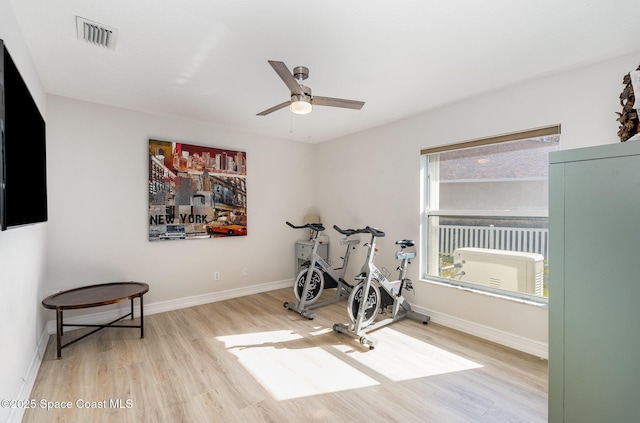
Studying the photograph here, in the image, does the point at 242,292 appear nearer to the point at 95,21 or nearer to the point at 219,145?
the point at 219,145

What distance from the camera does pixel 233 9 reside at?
171 centimetres

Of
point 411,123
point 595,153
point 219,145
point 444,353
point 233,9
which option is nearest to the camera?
point 595,153

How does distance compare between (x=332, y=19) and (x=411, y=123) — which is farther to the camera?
(x=411, y=123)

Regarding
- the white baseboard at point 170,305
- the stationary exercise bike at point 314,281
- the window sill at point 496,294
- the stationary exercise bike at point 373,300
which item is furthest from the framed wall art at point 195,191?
the window sill at point 496,294

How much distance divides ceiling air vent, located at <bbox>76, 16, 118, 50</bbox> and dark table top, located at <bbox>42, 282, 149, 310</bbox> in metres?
2.16

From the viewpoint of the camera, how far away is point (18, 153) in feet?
5.15

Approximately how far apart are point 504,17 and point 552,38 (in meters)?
0.52

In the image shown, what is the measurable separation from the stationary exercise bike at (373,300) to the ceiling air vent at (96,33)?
2.65m

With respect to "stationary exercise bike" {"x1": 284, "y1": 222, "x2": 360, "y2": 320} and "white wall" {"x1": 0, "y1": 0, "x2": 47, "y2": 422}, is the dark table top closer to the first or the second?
"white wall" {"x1": 0, "y1": 0, "x2": 47, "y2": 422}

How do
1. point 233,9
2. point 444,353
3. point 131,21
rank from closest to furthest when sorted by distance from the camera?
point 233,9 < point 131,21 < point 444,353

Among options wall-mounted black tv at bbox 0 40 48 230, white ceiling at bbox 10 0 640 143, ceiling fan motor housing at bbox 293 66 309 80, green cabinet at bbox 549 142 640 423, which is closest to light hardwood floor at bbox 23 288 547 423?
green cabinet at bbox 549 142 640 423

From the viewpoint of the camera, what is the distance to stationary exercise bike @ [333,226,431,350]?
298 centimetres

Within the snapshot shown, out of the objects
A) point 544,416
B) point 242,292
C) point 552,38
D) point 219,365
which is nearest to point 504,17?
point 552,38

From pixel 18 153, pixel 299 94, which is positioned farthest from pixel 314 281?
pixel 18 153
